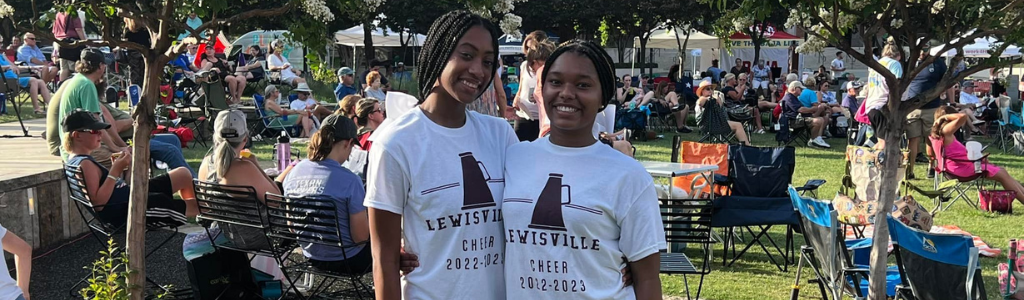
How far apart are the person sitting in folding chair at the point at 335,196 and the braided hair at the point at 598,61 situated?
2.80 m

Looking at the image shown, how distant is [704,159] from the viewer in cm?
924

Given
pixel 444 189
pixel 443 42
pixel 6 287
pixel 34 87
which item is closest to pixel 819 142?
pixel 34 87

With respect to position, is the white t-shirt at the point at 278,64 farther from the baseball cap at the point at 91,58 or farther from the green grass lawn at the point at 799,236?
the baseball cap at the point at 91,58

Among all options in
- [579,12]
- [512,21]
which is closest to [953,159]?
[512,21]

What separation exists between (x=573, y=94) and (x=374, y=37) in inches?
1413

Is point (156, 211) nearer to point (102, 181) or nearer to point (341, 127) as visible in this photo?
point (102, 181)

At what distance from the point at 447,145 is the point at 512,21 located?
5.22 metres

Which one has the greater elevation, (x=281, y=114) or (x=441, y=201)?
(x=441, y=201)

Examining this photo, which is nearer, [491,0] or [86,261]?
[491,0]

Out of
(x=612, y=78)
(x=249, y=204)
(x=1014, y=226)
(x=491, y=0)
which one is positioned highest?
(x=491, y=0)

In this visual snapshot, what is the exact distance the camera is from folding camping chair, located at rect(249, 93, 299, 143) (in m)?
14.9

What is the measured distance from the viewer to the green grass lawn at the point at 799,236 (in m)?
6.68

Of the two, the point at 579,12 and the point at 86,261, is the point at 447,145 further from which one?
the point at 579,12

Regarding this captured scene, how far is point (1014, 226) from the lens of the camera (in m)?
9.12
